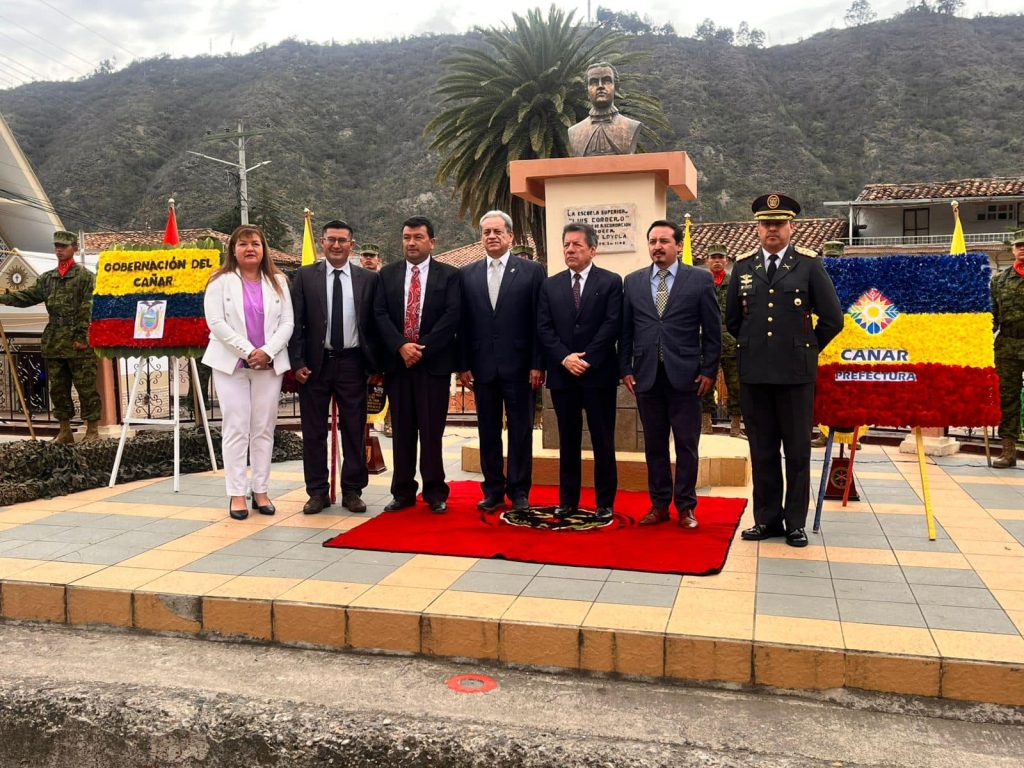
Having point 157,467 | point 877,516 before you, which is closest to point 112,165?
point 157,467

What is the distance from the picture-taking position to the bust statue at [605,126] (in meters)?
6.98

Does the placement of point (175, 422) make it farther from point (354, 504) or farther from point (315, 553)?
point (315, 553)

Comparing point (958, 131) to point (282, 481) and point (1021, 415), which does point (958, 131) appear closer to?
point (1021, 415)

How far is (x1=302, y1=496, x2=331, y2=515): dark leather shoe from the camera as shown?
18.5ft

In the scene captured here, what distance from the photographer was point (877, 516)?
17.9 feet

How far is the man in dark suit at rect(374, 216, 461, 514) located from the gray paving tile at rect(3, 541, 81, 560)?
73.8 inches

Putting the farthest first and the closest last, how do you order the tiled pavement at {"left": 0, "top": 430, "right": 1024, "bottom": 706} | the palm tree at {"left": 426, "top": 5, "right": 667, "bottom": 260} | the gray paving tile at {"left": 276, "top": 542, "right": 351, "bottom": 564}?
1. the palm tree at {"left": 426, "top": 5, "right": 667, "bottom": 260}
2. the gray paving tile at {"left": 276, "top": 542, "right": 351, "bottom": 564}
3. the tiled pavement at {"left": 0, "top": 430, "right": 1024, "bottom": 706}

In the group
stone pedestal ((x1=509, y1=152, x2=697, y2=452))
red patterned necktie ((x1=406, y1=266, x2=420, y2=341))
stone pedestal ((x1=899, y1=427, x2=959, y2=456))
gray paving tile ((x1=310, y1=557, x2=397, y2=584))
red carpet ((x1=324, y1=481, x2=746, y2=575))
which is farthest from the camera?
stone pedestal ((x1=899, y1=427, x2=959, y2=456))

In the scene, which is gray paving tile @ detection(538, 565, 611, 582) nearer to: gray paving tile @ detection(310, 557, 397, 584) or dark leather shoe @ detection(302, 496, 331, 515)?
gray paving tile @ detection(310, 557, 397, 584)

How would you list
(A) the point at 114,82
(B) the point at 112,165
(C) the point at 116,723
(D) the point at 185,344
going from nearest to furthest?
1. (C) the point at 116,723
2. (D) the point at 185,344
3. (B) the point at 112,165
4. (A) the point at 114,82

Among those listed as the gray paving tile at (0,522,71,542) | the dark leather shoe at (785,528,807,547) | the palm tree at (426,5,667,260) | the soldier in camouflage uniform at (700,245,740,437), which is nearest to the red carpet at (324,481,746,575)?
the dark leather shoe at (785,528,807,547)

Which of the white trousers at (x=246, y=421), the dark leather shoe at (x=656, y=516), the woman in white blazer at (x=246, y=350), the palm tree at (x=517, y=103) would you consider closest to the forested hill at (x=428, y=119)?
the palm tree at (x=517, y=103)

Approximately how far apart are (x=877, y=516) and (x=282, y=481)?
4374 mm

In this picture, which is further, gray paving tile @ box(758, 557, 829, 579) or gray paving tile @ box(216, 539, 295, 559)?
gray paving tile @ box(216, 539, 295, 559)
